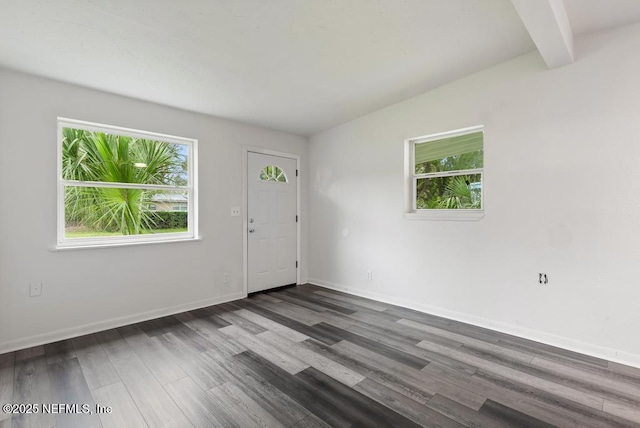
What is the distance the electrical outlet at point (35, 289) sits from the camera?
2.74 m

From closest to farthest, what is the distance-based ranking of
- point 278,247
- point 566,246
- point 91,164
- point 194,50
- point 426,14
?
1. point 426,14
2. point 194,50
3. point 566,246
4. point 91,164
5. point 278,247

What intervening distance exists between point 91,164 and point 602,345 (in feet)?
16.7

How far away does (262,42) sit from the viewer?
2.44 metres

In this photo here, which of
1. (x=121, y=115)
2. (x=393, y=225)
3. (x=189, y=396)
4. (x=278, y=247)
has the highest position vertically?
(x=121, y=115)

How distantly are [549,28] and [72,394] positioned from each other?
13.8ft

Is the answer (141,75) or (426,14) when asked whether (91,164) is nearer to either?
(141,75)

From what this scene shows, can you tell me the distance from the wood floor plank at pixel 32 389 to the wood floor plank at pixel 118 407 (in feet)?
0.83

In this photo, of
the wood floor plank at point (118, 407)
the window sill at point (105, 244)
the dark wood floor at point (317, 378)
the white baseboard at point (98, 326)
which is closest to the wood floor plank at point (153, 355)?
the dark wood floor at point (317, 378)

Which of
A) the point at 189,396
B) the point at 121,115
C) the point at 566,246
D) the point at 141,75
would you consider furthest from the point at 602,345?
the point at 121,115

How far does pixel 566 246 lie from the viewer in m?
2.73

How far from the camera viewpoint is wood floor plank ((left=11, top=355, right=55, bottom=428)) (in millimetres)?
1784

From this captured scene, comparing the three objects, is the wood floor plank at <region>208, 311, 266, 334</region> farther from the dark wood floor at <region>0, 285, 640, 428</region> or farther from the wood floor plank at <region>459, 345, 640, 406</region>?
the wood floor plank at <region>459, 345, 640, 406</region>

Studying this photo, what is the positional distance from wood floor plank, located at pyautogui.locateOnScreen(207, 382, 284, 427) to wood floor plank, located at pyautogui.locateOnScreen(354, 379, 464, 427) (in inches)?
25.6

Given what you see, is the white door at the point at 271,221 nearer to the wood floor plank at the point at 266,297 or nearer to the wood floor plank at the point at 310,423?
the wood floor plank at the point at 266,297
